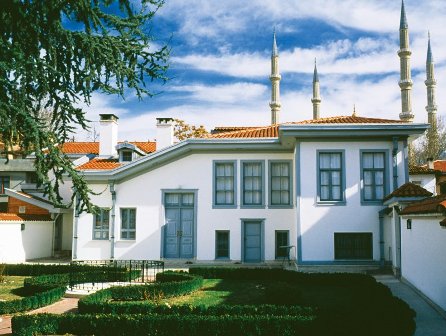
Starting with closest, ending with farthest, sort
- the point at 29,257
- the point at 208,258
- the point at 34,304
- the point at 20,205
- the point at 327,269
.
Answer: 1. the point at 34,304
2. the point at 327,269
3. the point at 208,258
4. the point at 29,257
5. the point at 20,205

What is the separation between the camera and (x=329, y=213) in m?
19.5

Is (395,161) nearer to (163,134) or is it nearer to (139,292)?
(139,292)

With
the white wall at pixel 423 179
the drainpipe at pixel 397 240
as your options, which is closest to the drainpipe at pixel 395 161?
the drainpipe at pixel 397 240

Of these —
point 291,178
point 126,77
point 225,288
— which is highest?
point 126,77

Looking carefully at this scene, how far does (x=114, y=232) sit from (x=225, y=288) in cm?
839

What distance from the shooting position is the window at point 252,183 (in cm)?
2208

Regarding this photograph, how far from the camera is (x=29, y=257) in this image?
24547 mm

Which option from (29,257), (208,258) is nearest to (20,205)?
(29,257)

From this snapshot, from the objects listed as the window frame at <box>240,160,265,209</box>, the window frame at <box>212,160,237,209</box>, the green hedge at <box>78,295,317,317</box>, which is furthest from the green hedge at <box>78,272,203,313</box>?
the window frame at <box>240,160,265,209</box>

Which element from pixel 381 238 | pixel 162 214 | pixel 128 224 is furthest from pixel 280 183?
pixel 128 224

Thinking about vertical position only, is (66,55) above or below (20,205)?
above

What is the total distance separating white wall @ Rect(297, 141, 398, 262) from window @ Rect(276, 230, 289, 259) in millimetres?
2579

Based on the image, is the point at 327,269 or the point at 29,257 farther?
the point at 29,257

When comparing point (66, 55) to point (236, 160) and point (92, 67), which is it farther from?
point (236, 160)
